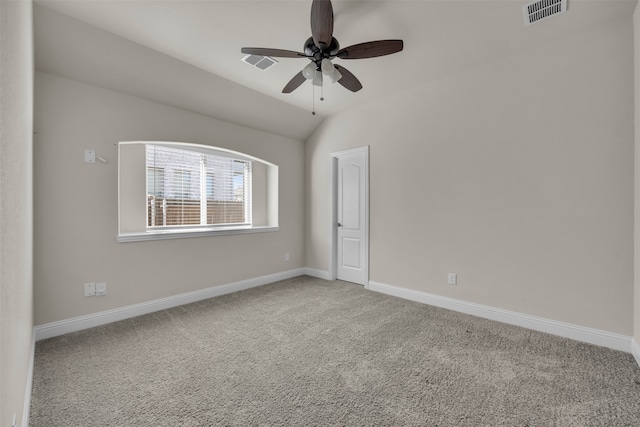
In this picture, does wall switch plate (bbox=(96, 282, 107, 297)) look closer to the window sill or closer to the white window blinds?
the window sill

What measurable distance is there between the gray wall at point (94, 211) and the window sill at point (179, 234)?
2.6 inches

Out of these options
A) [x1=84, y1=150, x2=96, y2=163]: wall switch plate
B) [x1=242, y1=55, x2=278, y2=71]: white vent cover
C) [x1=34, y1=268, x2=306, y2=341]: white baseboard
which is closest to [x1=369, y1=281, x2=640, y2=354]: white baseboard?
[x1=34, y1=268, x2=306, y2=341]: white baseboard

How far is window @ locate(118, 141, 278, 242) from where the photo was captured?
3.48 m

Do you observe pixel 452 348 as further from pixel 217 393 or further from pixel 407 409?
pixel 217 393

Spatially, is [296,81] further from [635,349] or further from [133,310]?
[635,349]

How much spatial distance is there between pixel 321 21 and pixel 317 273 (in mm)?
3813

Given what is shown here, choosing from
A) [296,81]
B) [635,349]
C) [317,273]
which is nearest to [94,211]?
[296,81]

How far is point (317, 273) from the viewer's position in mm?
4918

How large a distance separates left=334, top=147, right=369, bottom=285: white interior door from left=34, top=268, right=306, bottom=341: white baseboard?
1313 mm

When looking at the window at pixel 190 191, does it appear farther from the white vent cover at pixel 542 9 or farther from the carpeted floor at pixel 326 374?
the white vent cover at pixel 542 9

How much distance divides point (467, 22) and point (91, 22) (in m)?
3.21

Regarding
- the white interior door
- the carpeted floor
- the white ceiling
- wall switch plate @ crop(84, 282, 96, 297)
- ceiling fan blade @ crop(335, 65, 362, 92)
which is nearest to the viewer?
the carpeted floor

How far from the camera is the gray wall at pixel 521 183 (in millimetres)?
2410

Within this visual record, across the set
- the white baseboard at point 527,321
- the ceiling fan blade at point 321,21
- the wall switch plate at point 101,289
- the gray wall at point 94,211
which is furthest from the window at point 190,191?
the white baseboard at point 527,321
